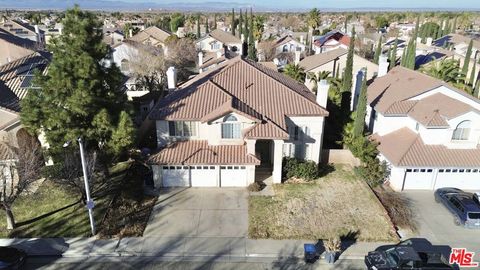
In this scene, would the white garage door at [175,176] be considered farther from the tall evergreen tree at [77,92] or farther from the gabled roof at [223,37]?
the gabled roof at [223,37]

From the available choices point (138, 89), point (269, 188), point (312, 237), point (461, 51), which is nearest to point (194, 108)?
point (269, 188)

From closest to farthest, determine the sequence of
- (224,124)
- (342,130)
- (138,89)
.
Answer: (224,124) → (342,130) → (138,89)

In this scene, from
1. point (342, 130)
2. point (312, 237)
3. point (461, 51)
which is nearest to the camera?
point (312, 237)

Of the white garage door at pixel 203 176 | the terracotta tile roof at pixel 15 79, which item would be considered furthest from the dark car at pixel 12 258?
the terracotta tile roof at pixel 15 79

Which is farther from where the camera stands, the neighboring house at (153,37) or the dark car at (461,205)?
the neighboring house at (153,37)

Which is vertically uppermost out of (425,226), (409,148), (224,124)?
(224,124)

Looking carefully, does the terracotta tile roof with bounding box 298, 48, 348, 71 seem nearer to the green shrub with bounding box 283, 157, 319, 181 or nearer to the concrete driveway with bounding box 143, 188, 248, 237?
the green shrub with bounding box 283, 157, 319, 181

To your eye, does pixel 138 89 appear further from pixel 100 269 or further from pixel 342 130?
pixel 100 269
